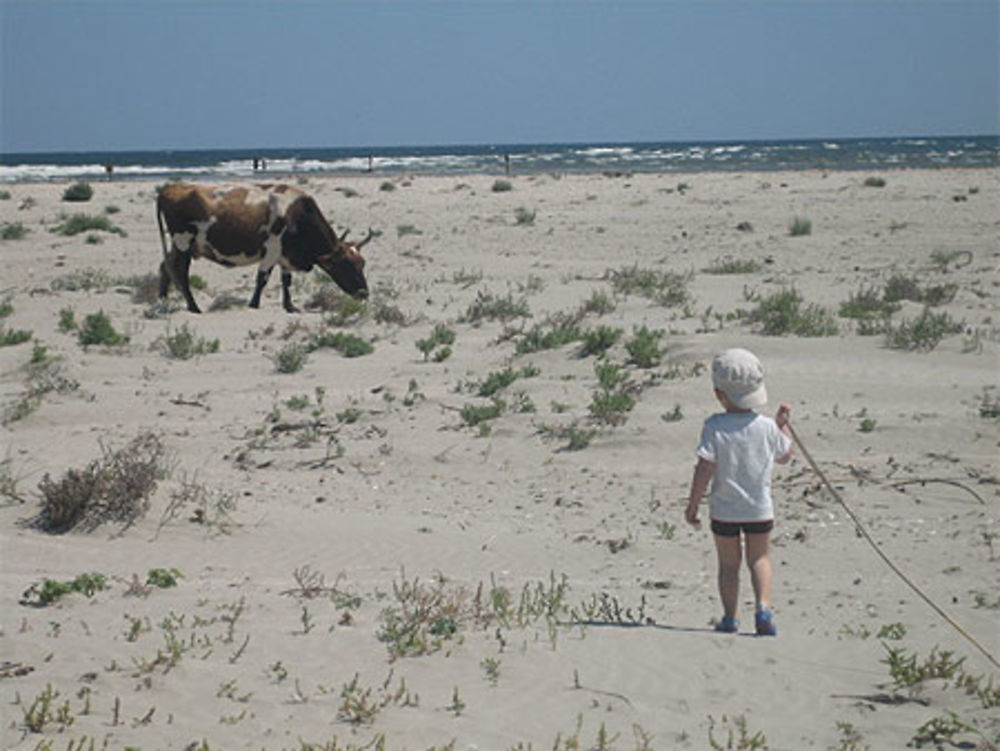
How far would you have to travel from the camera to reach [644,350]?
11.1m

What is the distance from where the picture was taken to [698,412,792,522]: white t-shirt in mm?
5453

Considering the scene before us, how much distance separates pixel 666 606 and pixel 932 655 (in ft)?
4.82

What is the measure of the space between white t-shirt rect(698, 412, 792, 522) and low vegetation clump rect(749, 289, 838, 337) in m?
6.86

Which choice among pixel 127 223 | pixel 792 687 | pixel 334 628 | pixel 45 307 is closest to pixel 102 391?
pixel 45 307

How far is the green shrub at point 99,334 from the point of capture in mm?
12672

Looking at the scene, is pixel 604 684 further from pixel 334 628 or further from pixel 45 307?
pixel 45 307

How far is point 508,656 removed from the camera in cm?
521

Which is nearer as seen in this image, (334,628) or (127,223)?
(334,628)

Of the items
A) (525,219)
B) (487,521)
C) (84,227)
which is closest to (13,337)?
(487,521)

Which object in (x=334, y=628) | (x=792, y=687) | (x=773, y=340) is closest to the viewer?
(x=792, y=687)

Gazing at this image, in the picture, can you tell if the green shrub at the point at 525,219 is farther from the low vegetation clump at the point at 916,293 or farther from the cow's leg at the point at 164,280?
the low vegetation clump at the point at 916,293

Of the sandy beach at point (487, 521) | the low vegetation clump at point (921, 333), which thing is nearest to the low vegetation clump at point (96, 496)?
the sandy beach at point (487, 521)

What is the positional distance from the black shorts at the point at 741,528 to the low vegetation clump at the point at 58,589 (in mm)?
3146

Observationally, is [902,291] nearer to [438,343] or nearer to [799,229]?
[438,343]
